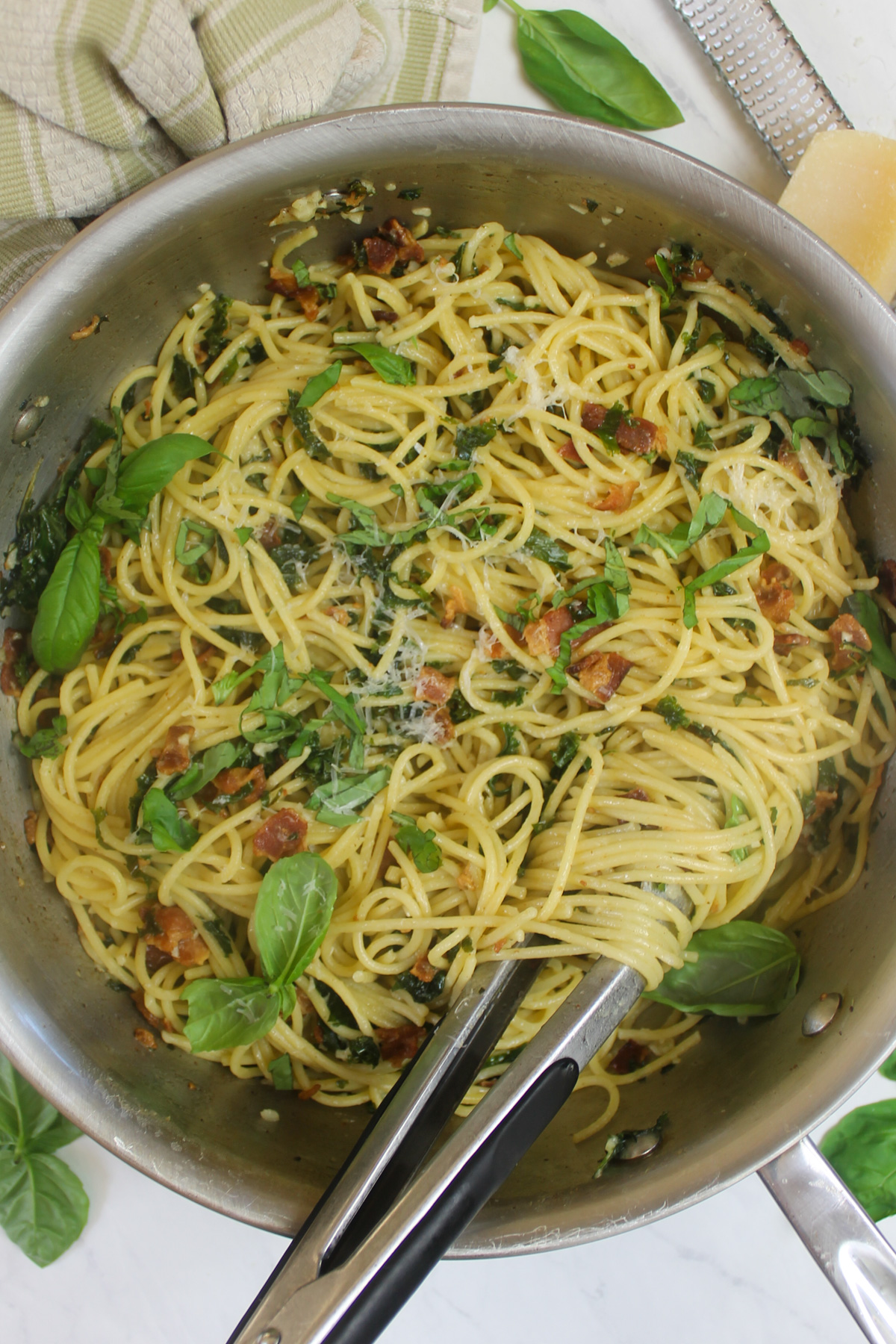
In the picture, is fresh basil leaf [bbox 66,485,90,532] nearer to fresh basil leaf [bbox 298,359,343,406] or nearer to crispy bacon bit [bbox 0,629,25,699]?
crispy bacon bit [bbox 0,629,25,699]

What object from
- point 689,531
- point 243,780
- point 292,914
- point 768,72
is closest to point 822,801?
point 689,531

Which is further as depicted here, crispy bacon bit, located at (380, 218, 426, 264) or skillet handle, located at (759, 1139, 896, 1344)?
crispy bacon bit, located at (380, 218, 426, 264)

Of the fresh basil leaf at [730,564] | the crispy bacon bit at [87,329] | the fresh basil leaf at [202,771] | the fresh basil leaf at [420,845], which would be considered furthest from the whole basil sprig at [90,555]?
the fresh basil leaf at [730,564]

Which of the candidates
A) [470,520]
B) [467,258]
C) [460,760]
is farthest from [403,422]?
[460,760]

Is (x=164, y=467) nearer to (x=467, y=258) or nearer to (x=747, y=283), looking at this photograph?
(x=467, y=258)

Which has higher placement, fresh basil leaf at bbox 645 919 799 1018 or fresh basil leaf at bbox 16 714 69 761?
fresh basil leaf at bbox 645 919 799 1018

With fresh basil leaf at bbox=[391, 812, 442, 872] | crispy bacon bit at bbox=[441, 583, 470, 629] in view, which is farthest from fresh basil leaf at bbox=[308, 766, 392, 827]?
crispy bacon bit at bbox=[441, 583, 470, 629]
